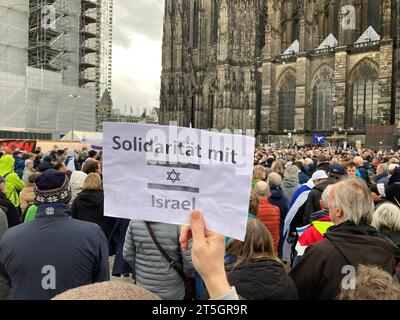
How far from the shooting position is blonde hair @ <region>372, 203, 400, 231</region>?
11.7ft

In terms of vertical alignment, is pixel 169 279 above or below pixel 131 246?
below

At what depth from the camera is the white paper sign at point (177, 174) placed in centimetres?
186

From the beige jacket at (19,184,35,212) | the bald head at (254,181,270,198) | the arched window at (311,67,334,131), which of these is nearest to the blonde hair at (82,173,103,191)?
the beige jacket at (19,184,35,212)

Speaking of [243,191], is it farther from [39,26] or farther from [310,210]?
[39,26]

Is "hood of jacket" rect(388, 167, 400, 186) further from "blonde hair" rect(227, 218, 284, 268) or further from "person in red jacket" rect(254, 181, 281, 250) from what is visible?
"blonde hair" rect(227, 218, 284, 268)

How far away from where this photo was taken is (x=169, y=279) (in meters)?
3.66

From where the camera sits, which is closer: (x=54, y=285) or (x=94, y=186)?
(x=54, y=285)

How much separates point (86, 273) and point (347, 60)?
37367 millimetres

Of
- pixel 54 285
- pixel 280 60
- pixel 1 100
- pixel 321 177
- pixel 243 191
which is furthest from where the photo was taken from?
pixel 280 60

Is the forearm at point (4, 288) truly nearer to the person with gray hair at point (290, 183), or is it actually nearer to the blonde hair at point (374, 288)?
the blonde hair at point (374, 288)

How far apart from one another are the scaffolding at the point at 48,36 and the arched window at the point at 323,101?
22.2m

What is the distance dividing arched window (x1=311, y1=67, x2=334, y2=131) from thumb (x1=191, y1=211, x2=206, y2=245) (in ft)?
126

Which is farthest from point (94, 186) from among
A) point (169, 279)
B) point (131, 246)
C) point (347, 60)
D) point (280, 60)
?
point (280, 60)

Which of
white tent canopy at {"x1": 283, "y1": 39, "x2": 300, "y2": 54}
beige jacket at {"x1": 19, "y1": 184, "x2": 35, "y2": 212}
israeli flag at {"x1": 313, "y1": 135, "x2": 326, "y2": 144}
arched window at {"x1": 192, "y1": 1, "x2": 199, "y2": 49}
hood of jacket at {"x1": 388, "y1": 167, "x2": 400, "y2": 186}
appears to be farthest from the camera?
A: arched window at {"x1": 192, "y1": 1, "x2": 199, "y2": 49}
